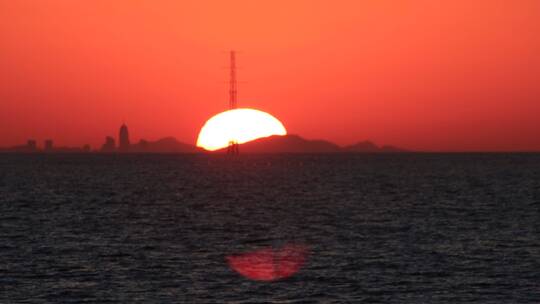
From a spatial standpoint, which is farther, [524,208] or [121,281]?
[524,208]

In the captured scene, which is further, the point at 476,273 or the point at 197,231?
the point at 197,231

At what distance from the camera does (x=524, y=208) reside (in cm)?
8875

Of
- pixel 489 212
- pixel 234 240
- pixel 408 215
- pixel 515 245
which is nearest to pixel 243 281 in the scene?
pixel 234 240

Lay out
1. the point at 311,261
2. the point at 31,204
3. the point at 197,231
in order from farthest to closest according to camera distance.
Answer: the point at 31,204 → the point at 197,231 → the point at 311,261

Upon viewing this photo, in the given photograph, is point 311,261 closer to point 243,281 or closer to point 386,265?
point 386,265

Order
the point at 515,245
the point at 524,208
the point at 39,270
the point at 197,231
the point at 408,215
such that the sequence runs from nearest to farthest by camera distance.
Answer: the point at 39,270
the point at 515,245
the point at 197,231
the point at 408,215
the point at 524,208

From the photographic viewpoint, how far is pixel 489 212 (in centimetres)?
8362

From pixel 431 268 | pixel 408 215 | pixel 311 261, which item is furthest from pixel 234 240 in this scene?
pixel 408 215

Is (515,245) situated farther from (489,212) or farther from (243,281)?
(489,212)

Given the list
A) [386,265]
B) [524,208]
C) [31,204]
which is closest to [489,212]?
[524,208]

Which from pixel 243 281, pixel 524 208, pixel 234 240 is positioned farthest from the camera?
pixel 524 208

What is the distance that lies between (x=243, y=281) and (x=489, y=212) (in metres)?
47.8

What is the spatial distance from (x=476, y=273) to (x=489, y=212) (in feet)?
136

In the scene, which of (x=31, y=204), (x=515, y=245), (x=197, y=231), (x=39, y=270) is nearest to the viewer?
(x=39, y=270)
